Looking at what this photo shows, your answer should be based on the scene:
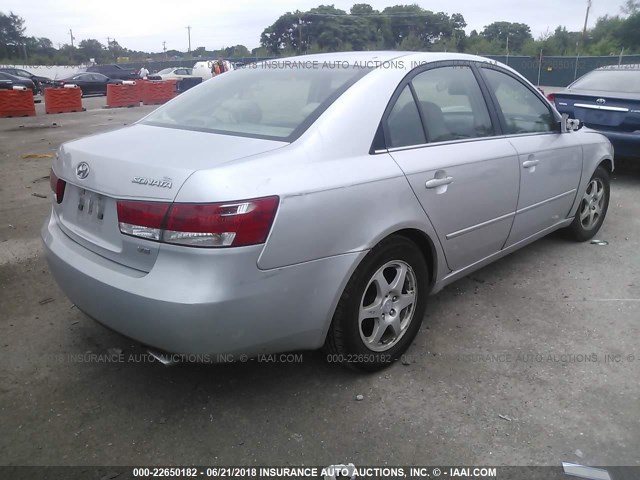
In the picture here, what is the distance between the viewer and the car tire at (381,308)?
98.5 inches

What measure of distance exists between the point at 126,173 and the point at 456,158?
1.76 meters

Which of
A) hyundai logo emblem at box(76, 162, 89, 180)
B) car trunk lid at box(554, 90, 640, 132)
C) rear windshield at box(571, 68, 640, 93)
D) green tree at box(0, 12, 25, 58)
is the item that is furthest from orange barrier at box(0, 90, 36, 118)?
green tree at box(0, 12, 25, 58)

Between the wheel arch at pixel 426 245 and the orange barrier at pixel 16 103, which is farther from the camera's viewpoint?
the orange barrier at pixel 16 103

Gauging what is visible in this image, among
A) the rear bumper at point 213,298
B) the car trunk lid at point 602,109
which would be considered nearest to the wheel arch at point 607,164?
the car trunk lid at point 602,109

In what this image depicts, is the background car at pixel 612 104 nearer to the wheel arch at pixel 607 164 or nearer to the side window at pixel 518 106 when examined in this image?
the wheel arch at pixel 607 164

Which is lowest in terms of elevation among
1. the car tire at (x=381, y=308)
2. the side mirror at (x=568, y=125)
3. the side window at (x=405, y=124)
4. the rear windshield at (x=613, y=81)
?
the car tire at (x=381, y=308)

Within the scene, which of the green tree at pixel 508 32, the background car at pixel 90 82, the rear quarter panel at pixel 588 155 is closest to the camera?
the rear quarter panel at pixel 588 155

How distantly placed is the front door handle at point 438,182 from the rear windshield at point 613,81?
5.41 metres

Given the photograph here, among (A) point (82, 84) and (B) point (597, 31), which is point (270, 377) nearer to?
(A) point (82, 84)

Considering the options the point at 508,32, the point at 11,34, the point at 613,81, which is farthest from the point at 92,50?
the point at 613,81

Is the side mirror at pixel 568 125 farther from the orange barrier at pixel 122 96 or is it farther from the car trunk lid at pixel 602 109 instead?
the orange barrier at pixel 122 96

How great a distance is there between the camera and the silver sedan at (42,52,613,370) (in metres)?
2.06

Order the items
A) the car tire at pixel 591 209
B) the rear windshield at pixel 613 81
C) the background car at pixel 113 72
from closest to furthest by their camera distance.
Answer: the car tire at pixel 591 209 < the rear windshield at pixel 613 81 < the background car at pixel 113 72

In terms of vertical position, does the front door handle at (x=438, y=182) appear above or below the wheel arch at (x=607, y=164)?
above
